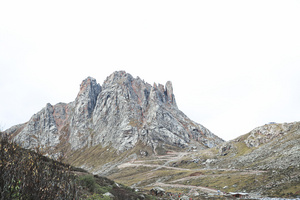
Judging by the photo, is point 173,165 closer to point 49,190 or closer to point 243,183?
point 243,183

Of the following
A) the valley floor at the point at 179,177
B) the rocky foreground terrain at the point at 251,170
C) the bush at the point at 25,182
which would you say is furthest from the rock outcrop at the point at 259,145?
the bush at the point at 25,182

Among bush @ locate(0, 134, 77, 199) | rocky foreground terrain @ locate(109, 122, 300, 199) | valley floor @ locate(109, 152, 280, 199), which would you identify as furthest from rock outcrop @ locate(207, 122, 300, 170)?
bush @ locate(0, 134, 77, 199)

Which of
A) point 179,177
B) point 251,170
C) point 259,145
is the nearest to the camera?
point 251,170

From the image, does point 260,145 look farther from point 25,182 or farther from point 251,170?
point 25,182

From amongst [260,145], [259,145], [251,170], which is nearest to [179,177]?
[251,170]

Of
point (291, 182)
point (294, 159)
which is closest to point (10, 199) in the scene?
point (291, 182)

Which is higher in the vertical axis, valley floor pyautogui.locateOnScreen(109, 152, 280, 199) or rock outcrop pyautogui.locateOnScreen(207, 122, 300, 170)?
rock outcrop pyautogui.locateOnScreen(207, 122, 300, 170)

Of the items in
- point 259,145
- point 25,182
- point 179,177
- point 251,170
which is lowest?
point 179,177

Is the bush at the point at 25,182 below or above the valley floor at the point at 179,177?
above

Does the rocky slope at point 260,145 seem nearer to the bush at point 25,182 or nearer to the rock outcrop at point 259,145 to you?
the rock outcrop at point 259,145

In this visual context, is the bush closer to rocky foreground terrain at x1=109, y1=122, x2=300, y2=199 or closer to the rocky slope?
rocky foreground terrain at x1=109, y1=122, x2=300, y2=199

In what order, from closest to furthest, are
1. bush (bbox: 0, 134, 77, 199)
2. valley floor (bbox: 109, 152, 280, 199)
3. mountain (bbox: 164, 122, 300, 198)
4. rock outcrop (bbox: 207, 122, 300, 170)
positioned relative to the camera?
bush (bbox: 0, 134, 77, 199) → mountain (bbox: 164, 122, 300, 198) → valley floor (bbox: 109, 152, 280, 199) → rock outcrop (bbox: 207, 122, 300, 170)

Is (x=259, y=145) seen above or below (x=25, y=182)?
below

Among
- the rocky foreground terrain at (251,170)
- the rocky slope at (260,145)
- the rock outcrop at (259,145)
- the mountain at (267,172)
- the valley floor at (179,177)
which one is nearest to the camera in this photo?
the mountain at (267,172)
